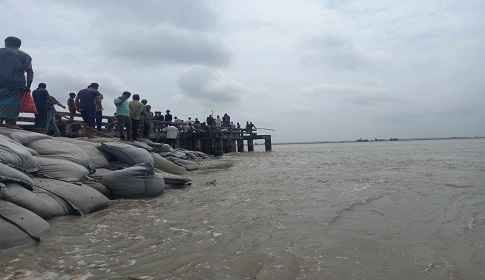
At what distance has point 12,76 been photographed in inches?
211

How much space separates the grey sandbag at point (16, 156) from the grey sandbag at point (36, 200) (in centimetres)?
44

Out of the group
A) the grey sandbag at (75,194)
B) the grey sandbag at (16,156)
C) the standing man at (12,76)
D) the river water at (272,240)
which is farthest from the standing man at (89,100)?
the grey sandbag at (75,194)

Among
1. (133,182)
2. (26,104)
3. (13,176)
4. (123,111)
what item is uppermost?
(123,111)

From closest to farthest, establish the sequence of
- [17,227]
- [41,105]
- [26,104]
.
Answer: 1. [17,227]
2. [26,104]
3. [41,105]

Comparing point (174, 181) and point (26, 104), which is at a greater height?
point (26, 104)

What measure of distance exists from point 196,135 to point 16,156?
1408 centimetres

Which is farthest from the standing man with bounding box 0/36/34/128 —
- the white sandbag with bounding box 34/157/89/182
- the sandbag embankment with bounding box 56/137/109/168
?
the white sandbag with bounding box 34/157/89/182

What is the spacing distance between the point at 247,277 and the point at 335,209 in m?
2.00

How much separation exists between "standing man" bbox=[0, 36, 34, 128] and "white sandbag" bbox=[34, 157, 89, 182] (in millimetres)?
1886

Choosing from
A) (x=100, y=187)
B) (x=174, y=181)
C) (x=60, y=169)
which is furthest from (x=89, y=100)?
(x=60, y=169)

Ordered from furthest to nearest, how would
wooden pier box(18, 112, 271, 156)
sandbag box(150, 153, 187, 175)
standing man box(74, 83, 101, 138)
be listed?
1. wooden pier box(18, 112, 271, 156)
2. standing man box(74, 83, 101, 138)
3. sandbag box(150, 153, 187, 175)

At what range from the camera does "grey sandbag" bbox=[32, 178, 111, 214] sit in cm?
371

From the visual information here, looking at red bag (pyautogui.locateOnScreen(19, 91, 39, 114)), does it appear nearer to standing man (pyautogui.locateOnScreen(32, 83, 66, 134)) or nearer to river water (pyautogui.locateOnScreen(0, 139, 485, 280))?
standing man (pyautogui.locateOnScreen(32, 83, 66, 134))

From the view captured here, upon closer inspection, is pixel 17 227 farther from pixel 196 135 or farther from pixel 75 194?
pixel 196 135
